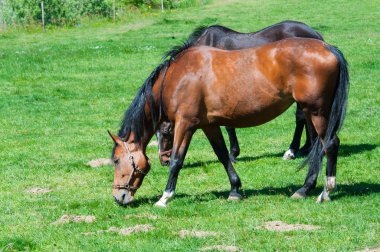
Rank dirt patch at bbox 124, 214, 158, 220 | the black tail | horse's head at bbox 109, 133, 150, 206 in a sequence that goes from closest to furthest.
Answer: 1. dirt patch at bbox 124, 214, 158, 220
2. the black tail
3. horse's head at bbox 109, 133, 150, 206

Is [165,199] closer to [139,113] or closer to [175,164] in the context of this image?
[175,164]

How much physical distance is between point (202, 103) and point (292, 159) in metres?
3.36

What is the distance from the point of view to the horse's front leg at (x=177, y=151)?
9.55m

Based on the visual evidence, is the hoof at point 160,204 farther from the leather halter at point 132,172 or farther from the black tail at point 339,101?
the black tail at point 339,101

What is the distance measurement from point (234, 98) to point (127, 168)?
5.20 ft

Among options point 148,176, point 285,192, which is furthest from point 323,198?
point 148,176

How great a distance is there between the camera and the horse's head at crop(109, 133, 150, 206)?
954 centimetres

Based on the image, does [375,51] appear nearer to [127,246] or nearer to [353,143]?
[353,143]

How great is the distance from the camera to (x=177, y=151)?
960 cm

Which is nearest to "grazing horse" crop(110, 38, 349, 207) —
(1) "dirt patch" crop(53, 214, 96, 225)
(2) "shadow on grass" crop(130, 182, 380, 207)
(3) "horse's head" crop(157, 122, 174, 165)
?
(2) "shadow on grass" crop(130, 182, 380, 207)

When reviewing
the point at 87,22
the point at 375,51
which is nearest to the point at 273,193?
the point at 375,51

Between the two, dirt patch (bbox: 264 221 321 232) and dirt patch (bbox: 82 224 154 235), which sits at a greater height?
dirt patch (bbox: 264 221 321 232)

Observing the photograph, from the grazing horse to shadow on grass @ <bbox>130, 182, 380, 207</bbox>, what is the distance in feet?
0.90

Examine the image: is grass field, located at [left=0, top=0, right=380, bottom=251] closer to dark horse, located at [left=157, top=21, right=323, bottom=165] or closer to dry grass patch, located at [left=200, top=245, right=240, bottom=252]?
dry grass patch, located at [left=200, top=245, right=240, bottom=252]
